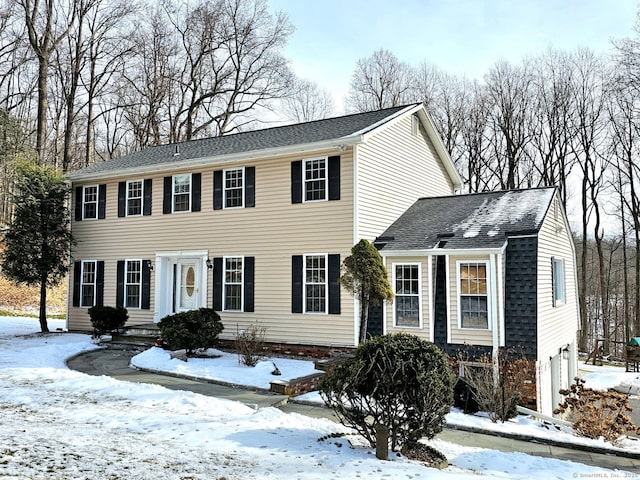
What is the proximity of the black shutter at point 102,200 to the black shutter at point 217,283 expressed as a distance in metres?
5.25

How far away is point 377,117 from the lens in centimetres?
1514

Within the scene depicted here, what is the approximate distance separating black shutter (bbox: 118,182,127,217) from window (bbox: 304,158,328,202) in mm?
6935

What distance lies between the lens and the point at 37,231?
1653 cm

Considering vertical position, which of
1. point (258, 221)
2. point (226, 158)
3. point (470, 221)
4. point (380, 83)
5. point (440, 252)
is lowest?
point (440, 252)

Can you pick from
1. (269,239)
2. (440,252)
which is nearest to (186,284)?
(269,239)

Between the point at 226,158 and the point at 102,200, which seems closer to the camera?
the point at 226,158

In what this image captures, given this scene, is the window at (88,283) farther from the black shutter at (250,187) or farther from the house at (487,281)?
the house at (487,281)

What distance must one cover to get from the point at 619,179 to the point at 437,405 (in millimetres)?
25180

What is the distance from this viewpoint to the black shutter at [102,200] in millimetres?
17061

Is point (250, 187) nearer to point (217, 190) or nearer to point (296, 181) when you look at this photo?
point (217, 190)

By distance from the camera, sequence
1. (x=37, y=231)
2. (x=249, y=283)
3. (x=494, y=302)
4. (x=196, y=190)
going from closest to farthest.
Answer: (x=494, y=302)
(x=249, y=283)
(x=196, y=190)
(x=37, y=231)

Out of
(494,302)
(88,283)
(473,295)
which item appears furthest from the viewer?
(88,283)

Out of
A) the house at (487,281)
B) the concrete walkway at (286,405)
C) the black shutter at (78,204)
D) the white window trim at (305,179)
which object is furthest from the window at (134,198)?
the house at (487,281)

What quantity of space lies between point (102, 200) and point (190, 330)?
24.6ft
